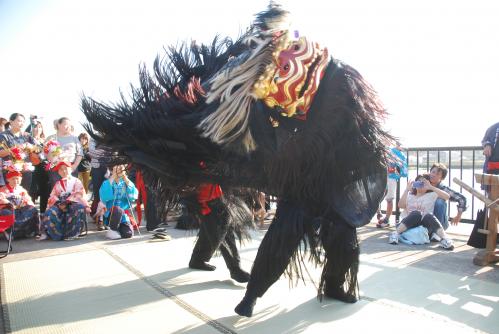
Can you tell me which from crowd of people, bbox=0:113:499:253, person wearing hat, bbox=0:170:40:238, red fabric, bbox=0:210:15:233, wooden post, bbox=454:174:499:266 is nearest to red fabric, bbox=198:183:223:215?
crowd of people, bbox=0:113:499:253

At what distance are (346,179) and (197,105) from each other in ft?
2.96

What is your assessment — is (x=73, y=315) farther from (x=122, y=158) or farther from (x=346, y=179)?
(x=346, y=179)

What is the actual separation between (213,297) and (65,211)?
3.03m

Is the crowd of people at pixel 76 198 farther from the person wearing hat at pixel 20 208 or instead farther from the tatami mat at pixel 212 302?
the tatami mat at pixel 212 302

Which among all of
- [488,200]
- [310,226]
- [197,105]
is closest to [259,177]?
[310,226]

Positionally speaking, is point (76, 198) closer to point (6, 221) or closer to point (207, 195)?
point (6, 221)

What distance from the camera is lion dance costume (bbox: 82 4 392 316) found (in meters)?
1.97

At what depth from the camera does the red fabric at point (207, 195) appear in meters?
2.47

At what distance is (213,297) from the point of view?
2.49m

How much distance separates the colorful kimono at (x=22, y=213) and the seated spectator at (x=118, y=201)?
0.80 metres

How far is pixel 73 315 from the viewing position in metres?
2.24

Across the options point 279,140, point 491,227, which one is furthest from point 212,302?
point 491,227

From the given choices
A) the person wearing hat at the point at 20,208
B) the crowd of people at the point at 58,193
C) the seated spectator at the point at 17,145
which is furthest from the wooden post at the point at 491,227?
the seated spectator at the point at 17,145

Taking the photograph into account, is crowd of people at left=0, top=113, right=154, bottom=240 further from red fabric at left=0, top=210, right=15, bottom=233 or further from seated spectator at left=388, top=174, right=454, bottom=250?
seated spectator at left=388, top=174, right=454, bottom=250
